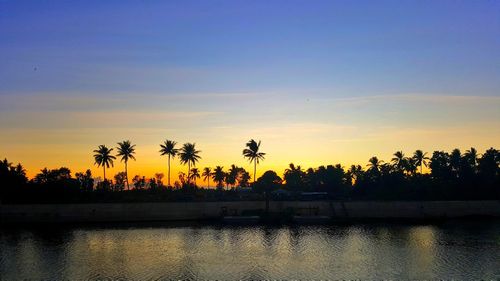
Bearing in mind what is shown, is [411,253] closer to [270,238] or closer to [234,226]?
[270,238]

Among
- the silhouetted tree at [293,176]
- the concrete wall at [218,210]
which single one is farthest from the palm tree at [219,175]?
the concrete wall at [218,210]

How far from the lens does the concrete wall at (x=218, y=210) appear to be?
9650cm

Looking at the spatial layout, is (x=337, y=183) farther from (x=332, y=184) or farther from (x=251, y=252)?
(x=251, y=252)

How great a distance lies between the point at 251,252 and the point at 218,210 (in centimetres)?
3972

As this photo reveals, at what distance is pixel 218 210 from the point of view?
100188mm

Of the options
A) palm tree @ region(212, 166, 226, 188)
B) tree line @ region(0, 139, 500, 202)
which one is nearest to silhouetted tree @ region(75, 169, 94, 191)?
tree line @ region(0, 139, 500, 202)

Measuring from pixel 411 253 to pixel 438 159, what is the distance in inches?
3004

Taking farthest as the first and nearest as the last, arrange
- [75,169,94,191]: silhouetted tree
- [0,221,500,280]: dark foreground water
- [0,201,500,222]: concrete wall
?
[75,169,94,191]: silhouetted tree
[0,201,500,222]: concrete wall
[0,221,500,280]: dark foreground water

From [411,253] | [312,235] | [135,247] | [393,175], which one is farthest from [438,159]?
[135,247]

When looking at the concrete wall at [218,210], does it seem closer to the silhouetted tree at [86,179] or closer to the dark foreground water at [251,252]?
the dark foreground water at [251,252]

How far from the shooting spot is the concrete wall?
96500 mm

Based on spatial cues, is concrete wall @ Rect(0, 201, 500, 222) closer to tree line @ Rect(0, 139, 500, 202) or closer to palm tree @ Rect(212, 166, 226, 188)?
tree line @ Rect(0, 139, 500, 202)

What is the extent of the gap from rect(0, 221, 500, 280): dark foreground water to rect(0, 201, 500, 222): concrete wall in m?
10.3

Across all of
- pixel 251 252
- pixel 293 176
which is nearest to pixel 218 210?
pixel 251 252
